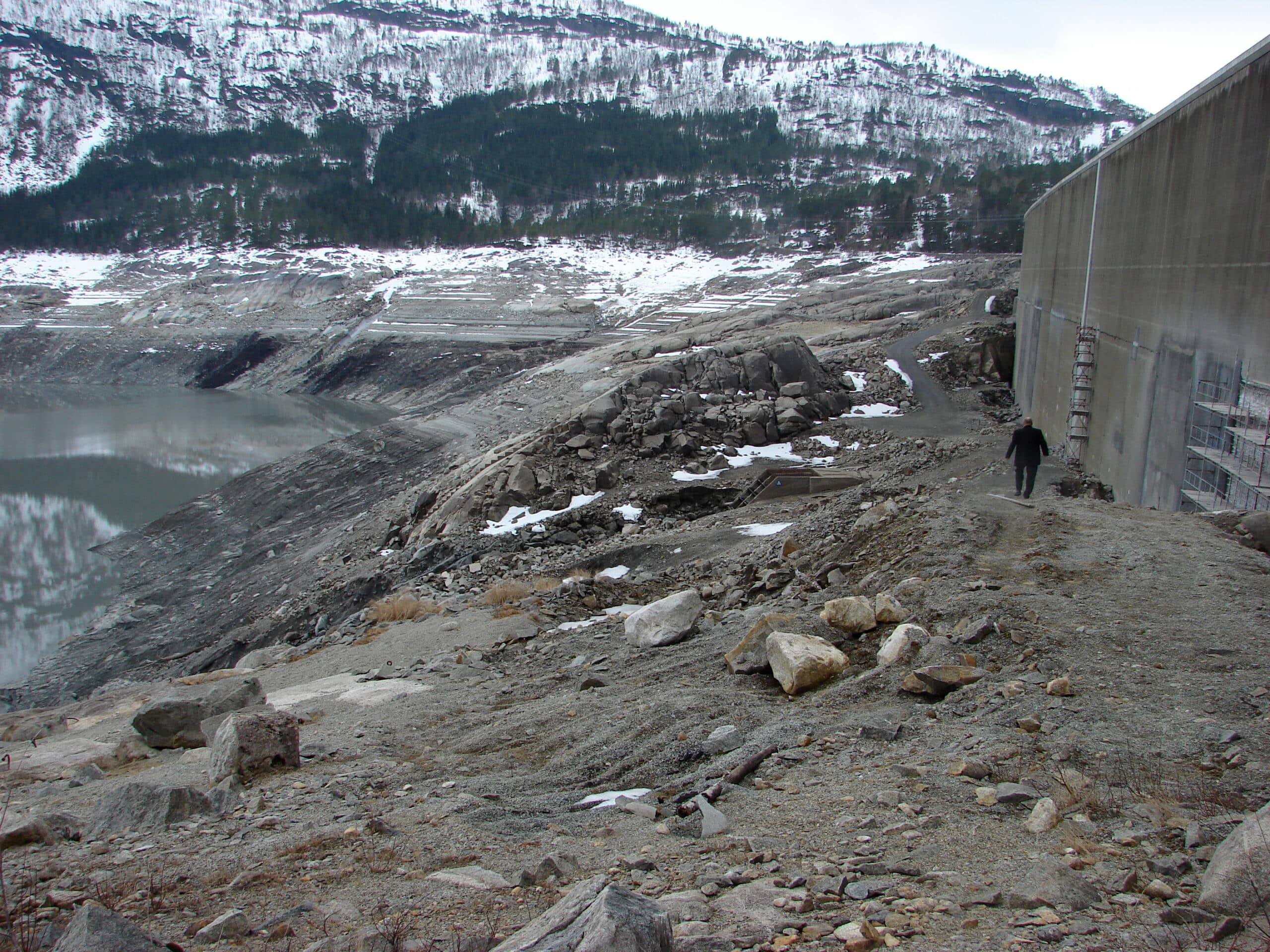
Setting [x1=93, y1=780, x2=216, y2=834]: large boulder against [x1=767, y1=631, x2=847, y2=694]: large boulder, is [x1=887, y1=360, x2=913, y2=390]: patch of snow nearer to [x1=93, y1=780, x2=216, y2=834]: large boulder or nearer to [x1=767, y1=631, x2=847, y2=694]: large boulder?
[x1=767, y1=631, x2=847, y2=694]: large boulder

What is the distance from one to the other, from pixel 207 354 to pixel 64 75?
128 meters

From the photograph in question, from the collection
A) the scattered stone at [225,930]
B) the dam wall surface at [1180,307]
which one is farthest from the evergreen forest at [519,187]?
the scattered stone at [225,930]

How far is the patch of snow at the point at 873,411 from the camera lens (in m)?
22.3

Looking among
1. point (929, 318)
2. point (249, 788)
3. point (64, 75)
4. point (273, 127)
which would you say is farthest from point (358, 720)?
point (64, 75)

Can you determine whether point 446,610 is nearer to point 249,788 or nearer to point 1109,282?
point 249,788

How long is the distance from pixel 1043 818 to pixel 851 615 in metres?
3.13

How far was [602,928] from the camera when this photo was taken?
7.73 feet

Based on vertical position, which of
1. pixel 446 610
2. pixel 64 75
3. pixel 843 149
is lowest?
pixel 446 610

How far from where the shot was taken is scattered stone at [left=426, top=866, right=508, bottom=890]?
3.46m

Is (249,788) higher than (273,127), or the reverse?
(273,127)

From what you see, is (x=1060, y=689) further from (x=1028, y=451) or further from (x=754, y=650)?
(x=1028, y=451)

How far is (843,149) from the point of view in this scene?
12231cm

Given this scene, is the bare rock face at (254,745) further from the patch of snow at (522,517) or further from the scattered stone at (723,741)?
the patch of snow at (522,517)

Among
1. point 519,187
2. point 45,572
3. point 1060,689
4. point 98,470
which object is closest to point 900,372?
point 1060,689
